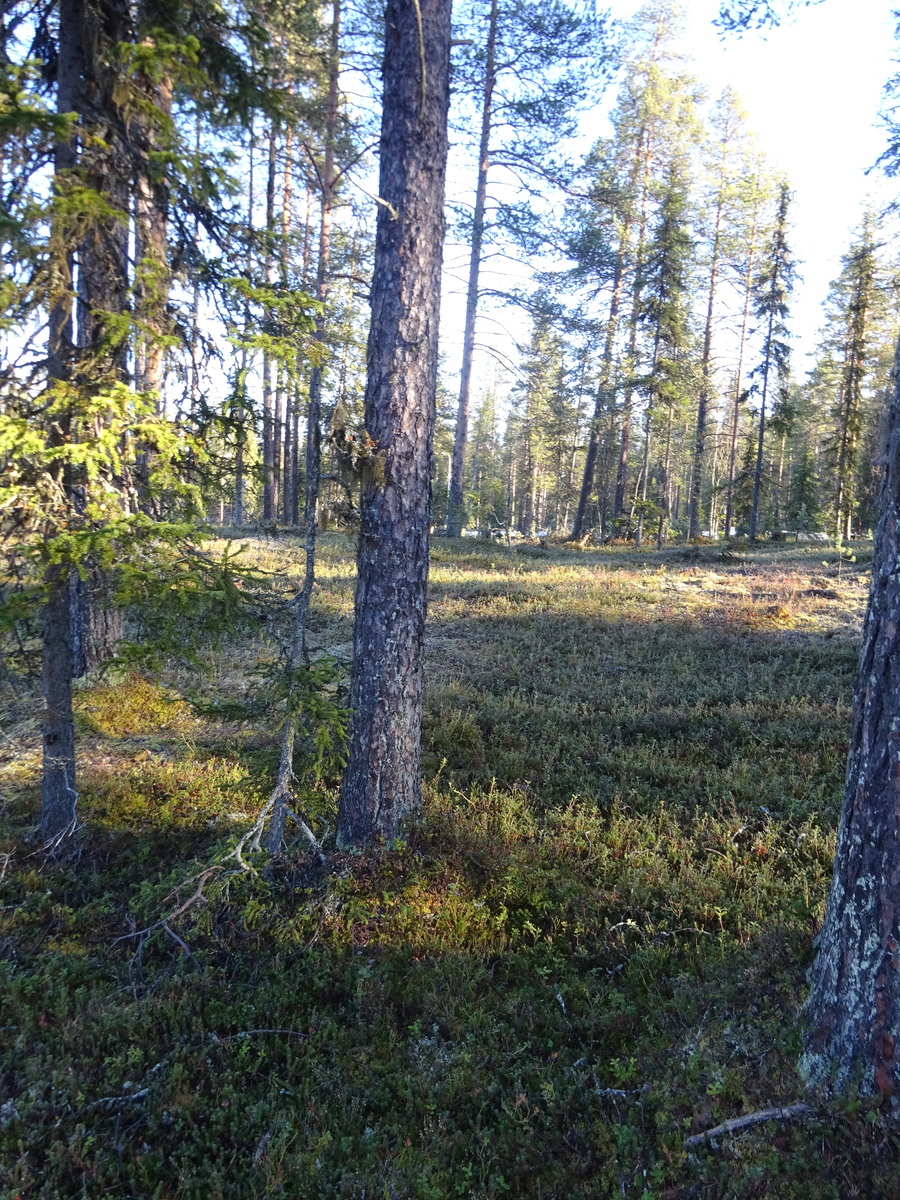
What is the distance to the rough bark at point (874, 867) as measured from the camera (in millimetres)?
2648

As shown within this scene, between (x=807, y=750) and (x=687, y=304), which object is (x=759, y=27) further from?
(x=687, y=304)

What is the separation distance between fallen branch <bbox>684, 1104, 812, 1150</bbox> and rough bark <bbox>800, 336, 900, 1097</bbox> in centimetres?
17

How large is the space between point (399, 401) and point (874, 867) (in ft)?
12.6

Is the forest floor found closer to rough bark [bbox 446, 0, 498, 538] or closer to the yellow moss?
the yellow moss

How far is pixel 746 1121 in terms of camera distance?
2.71m

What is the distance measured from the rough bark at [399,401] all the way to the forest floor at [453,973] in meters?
0.89

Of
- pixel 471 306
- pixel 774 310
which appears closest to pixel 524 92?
pixel 471 306

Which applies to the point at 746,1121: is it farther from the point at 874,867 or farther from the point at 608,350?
the point at 608,350

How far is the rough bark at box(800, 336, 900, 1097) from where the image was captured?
265 centimetres

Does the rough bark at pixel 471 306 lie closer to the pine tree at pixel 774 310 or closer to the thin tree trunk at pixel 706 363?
the thin tree trunk at pixel 706 363

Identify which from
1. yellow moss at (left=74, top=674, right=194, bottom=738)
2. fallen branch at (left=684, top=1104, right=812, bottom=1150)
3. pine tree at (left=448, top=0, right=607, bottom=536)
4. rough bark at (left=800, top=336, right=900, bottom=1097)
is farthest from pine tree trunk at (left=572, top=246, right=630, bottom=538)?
fallen branch at (left=684, top=1104, right=812, bottom=1150)

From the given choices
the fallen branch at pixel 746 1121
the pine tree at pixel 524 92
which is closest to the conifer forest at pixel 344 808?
the fallen branch at pixel 746 1121

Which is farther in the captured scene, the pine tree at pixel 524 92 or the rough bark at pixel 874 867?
the pine tree at pixel 524 92

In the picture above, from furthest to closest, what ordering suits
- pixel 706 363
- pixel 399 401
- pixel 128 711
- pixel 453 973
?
pixel 706 363 → pixel 128 711 → pixel 399 401 → pixel 453 973
